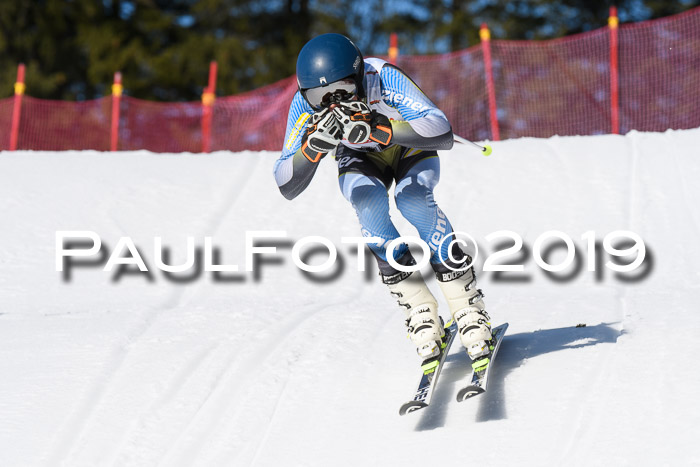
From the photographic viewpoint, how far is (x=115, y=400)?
487cm

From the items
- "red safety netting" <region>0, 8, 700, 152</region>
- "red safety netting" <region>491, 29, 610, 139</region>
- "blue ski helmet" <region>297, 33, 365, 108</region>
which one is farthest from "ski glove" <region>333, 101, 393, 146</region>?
"red safety netting" <region>491, 29, 610, 139</region>

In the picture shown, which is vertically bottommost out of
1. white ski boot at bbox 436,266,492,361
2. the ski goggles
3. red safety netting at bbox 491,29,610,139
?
white ski boot at bbox 436,266,492,361

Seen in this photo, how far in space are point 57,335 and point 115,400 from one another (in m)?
1.54

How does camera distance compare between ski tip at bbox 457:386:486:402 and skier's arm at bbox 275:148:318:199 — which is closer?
ski tip at bbox 457:386:486:402

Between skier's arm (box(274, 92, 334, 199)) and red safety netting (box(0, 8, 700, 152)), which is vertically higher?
red safety netting (box(0, 8, 700, 152))

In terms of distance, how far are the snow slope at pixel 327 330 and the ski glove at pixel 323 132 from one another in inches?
54.9

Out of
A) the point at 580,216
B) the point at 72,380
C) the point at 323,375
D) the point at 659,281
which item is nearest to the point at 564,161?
the point at 580,216

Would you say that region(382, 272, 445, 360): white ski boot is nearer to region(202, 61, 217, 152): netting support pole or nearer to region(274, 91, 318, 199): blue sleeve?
region(274, 91, 318, 199): blue sleeve

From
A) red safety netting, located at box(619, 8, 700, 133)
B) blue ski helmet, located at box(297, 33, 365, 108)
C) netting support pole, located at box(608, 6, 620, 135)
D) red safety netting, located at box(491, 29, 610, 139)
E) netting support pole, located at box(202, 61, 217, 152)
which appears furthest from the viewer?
red safety netting, located at box(491, 29, 610, 139)

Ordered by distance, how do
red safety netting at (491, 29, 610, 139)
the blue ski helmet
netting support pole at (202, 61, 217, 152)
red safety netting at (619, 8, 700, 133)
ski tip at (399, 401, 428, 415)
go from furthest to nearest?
red safety netting at (491, 29, 610, 139)
netting support pole at (202, 61, 217, 152)
red safety netting at (619, 8, 700, 133)
the blue ski helmet
ski tip at (399, 401, 428, 415)

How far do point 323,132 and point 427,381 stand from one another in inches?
54.1

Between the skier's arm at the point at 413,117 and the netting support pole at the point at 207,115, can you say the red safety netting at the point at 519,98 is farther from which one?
the skier's arm at the point at 413,117

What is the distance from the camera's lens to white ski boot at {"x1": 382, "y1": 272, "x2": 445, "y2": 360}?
457 cm

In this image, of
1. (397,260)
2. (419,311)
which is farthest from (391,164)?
(419,311)
